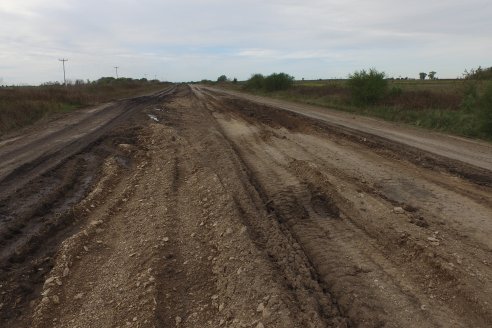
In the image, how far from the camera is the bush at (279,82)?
55.3 m

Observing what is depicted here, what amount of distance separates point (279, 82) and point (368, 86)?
1095 inches

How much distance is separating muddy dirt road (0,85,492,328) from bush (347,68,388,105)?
19.1 m

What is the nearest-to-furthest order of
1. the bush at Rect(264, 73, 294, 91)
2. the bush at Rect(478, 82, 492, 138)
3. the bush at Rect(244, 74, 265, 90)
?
the bush at Rect(478, 82, 492, 138) < the bush at Rect(264, 73, 294, 91) < the bush at Rect(244, 74, 265, 90)

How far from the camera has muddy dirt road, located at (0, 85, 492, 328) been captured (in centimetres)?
396

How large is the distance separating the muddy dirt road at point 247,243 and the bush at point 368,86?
19142 mm

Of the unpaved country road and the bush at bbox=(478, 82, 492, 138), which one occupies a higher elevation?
the bush at bbox=(478, 82, 492, 138)

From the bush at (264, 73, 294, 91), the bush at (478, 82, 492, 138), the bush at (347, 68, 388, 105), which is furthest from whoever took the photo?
the bush at (264, 73, 294, 91)

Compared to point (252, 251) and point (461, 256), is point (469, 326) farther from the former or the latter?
point (252, 251)

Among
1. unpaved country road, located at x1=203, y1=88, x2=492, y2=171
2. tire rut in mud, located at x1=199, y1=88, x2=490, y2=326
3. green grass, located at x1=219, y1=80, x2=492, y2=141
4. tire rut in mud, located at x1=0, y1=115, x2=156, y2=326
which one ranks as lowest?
tire rut in mud, located at x1=0, y1=115, x2=156, y2=326

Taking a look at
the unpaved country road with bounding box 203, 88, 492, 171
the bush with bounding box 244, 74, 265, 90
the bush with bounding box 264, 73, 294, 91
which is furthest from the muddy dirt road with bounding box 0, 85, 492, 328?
the bush with bounding box 244, 74, 265, 90

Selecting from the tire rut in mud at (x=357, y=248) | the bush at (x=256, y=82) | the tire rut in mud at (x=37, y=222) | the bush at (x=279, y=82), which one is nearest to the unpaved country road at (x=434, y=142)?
the tire rut in mud at (x=357, y=248)

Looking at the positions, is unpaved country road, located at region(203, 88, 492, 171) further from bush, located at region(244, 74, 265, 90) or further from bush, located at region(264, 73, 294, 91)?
bush, located at region(244, 74, 265, 90)

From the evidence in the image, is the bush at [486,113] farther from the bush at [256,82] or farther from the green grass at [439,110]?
the bush at [256,82]

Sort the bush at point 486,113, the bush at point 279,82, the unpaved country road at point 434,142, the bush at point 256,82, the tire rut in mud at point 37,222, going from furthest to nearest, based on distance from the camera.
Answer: the bush at point 256,82
the bush at point 279,82
the bush at point 486,113
the unpaved country road at point 434,142
the tire rut in mud at point 37,222
